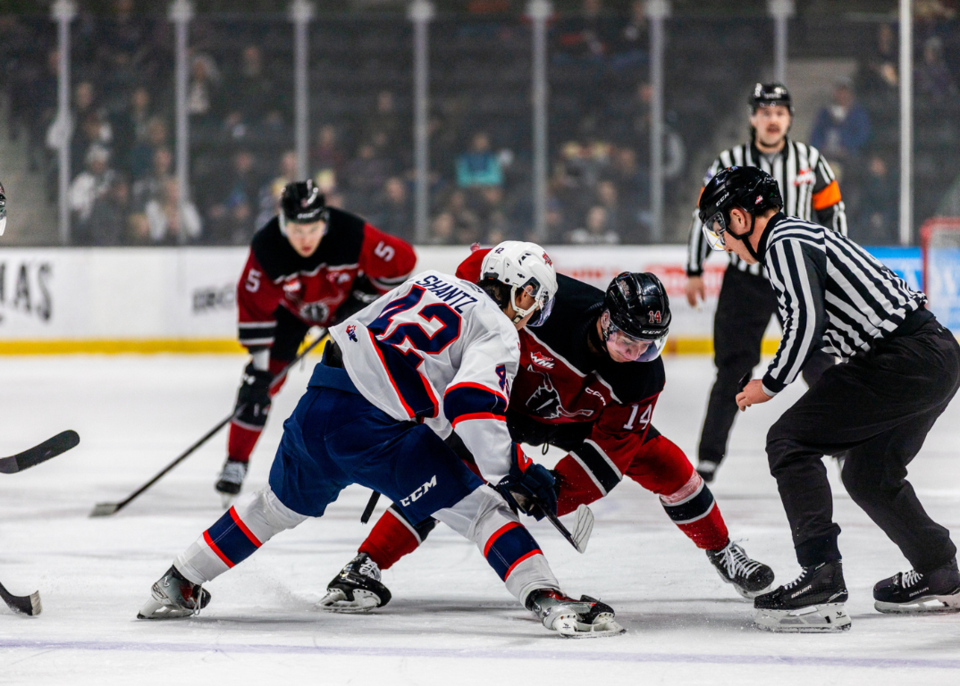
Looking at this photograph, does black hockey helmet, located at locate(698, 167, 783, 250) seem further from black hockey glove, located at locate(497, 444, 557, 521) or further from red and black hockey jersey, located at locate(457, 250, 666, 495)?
black hockey glove, located at locate(497, 444, 557, 521)

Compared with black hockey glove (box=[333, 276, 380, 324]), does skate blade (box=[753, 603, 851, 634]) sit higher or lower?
lower

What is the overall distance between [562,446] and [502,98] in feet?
21.6

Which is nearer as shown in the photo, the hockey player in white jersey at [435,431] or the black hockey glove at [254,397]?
the hockey player in white jersey at [435,431]

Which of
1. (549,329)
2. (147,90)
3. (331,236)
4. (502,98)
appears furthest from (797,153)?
(147,90)

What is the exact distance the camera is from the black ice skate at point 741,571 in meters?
3.07

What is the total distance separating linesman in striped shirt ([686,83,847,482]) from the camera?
4.52 m

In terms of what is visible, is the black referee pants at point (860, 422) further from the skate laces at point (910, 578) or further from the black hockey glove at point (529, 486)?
the black hockey glove at point (529, 486)

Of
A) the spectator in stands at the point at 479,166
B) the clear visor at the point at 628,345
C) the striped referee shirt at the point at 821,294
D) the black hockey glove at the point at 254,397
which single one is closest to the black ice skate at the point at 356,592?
the clear visor at the point at 628,345

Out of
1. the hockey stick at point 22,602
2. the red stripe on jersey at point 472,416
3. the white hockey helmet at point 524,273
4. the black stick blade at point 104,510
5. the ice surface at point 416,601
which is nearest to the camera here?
the ice surface at point 416,601

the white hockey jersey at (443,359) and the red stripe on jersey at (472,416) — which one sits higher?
the white hockey jersey at (443,359)

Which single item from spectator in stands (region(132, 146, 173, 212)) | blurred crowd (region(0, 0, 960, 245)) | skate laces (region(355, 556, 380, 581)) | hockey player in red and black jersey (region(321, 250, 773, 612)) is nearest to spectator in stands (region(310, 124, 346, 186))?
blurred crowd (region(0, 0, 960, 245))

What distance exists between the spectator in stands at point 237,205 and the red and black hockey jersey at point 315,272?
4.68 m

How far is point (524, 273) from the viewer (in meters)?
2.79

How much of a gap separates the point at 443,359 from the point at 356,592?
643 mm
